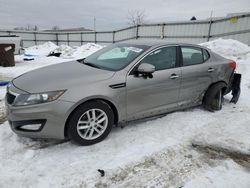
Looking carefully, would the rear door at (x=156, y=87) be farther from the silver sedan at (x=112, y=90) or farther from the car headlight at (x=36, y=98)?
the car headlight at (x=36, y=98)

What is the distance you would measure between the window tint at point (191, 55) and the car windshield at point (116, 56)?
829 millimetres

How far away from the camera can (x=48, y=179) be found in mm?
2088

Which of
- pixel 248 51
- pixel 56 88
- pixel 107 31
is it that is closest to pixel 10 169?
pixel 56 88

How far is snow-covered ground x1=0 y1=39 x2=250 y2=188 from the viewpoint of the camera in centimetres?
212

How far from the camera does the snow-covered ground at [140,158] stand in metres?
2.12

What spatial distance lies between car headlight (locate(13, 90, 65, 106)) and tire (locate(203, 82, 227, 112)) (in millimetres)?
3010

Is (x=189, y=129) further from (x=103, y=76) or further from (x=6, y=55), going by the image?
(x=6, y=55)

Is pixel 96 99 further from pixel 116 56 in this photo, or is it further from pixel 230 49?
pixel 230 49

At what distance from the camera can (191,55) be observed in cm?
371

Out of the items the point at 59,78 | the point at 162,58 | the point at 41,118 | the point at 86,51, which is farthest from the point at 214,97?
the point at 86,51

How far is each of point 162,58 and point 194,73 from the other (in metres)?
0.76

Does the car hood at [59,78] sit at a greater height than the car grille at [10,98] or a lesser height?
greater

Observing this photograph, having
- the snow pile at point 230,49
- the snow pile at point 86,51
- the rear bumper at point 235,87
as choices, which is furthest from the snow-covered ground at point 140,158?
the snow pile at point 86,51

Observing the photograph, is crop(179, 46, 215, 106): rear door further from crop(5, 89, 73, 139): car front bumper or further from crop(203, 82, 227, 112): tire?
crop(5, 89, 73, 139): car front bumper
